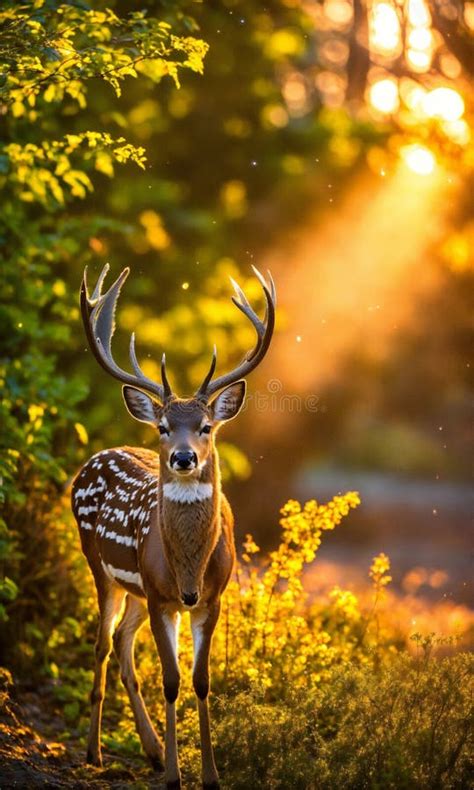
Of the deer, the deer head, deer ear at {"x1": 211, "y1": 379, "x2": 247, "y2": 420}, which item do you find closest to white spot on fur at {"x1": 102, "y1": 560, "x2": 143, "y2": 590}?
the deer

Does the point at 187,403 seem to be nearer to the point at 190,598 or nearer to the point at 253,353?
the point at 253,353

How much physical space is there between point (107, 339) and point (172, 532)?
1429 mm

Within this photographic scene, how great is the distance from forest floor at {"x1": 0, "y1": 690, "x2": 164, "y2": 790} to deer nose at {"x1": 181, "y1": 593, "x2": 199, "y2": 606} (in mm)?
1075

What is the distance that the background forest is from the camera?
6.95 metres

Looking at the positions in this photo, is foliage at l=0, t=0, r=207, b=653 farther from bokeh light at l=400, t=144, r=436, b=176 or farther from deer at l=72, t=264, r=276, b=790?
bokeh light at l=400, t=144, r=436, b=176

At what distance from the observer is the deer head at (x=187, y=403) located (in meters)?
6.58

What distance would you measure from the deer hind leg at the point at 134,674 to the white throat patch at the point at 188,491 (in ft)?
4.97

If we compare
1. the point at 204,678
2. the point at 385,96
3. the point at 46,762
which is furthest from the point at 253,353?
the point at 385,96

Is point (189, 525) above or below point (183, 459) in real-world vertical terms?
below

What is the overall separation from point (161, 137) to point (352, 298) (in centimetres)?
1007

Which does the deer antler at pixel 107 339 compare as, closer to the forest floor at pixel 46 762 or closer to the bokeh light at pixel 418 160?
the forest floor at pixel 46 762

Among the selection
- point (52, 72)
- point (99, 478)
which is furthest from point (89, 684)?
point (52, 72)

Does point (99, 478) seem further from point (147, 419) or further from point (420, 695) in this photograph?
point (420, 695)

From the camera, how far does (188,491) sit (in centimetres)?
665
